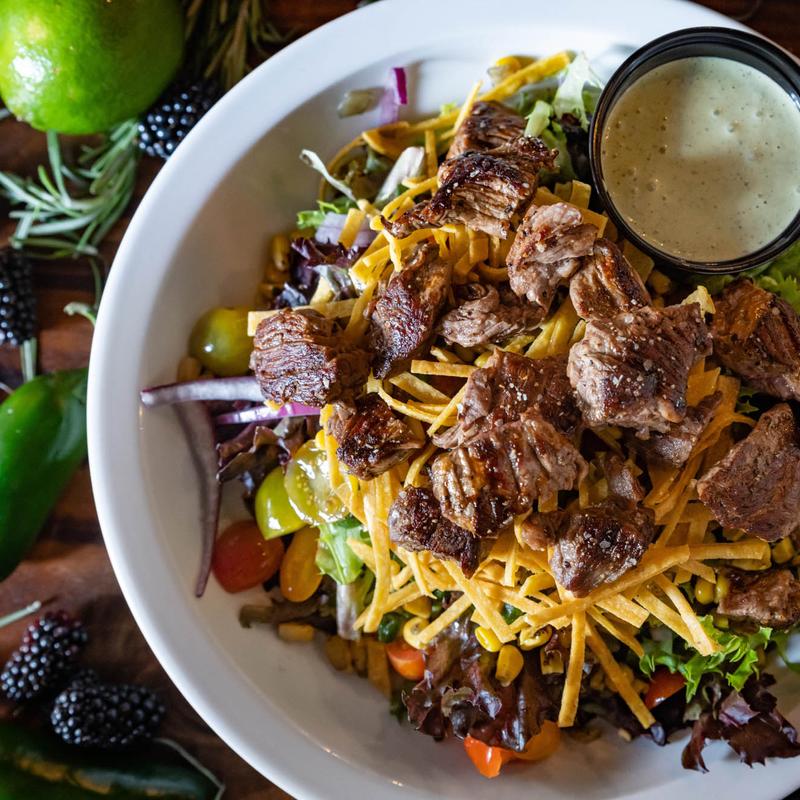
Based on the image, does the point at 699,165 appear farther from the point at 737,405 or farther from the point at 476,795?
the point at 476,795

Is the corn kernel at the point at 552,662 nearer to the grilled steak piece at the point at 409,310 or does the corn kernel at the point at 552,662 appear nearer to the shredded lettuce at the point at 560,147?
the grilled steak piece at the point at 409,310

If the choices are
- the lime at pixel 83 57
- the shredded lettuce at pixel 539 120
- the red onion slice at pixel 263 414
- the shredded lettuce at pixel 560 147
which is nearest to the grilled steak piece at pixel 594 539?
the red onion slice at pixel 263 414

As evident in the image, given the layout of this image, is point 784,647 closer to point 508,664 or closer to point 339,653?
point 508,664

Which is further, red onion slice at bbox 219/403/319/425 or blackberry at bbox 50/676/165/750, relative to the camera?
blackberry at bbox 50/676/165/750

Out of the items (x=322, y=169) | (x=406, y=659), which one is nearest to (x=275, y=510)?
(x=406, y=659)

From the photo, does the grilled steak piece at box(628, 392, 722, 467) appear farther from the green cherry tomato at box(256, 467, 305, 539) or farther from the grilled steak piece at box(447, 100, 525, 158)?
the green cherry tomato at box(256, 467, 305, 539)

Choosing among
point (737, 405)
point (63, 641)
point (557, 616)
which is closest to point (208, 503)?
point (63, 641)

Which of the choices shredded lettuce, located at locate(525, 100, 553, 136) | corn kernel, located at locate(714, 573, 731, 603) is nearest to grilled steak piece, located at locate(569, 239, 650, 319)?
shredded lettuce, located at locate(525, 100, 553, 136)
